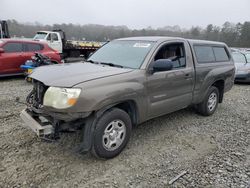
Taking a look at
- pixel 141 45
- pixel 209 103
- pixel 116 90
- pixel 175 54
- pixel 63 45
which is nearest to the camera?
pixel 116 90

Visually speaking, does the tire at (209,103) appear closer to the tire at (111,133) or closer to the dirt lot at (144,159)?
the dirt lot at (144,159)

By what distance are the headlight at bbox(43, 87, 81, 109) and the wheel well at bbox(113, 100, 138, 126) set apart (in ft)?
2.88

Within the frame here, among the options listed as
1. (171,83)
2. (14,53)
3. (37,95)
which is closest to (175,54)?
(171,83)

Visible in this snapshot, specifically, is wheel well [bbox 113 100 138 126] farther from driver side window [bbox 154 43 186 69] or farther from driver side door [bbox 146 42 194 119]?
driver side window [bbox 154 43 186 69]

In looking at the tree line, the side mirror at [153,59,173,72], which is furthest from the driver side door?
the tree line

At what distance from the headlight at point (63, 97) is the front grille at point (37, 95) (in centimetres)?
27

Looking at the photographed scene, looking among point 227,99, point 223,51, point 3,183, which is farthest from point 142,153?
point 227,99

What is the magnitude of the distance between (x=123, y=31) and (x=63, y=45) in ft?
37.0

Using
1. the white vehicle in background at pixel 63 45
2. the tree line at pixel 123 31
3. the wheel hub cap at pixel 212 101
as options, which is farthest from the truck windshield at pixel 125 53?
the tree line at pixel 123 31

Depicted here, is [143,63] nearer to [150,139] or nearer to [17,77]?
[150,139]

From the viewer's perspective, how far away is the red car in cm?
872

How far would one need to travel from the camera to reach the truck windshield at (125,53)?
3906 mm

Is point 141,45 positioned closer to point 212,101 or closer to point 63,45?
point 212,101

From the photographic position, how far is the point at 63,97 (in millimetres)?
2902
